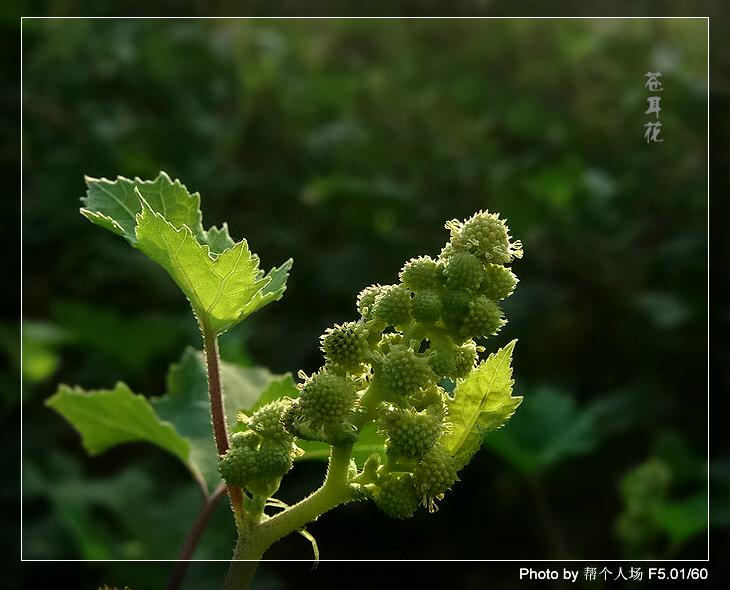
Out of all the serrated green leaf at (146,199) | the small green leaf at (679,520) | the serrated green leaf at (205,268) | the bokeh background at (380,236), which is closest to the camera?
the serrated green leaf at (205,268)

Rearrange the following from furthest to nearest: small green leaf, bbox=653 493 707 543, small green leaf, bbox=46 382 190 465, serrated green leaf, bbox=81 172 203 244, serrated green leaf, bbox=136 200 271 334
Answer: small green leaf, bbox=653 493 707 543
small green leaf, bbox=46 382 190 465
serrated green leaf, bbox=81 172 203 244
serrated green leaf, bbox=136 200 271 334

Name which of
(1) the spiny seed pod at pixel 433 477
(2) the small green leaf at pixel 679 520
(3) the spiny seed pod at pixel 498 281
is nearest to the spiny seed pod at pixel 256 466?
(1) the spiny seed pod at pixel 433 477

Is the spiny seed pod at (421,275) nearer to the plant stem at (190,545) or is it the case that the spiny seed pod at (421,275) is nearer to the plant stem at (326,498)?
the plant stem at (326,498)

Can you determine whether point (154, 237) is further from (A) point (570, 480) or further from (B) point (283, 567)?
(A) point (570, 480)

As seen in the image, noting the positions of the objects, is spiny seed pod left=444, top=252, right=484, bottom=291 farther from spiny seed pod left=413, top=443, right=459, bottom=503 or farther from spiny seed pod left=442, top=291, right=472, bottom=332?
spiny seed pod left=413, top=443, right=459, bottom=503

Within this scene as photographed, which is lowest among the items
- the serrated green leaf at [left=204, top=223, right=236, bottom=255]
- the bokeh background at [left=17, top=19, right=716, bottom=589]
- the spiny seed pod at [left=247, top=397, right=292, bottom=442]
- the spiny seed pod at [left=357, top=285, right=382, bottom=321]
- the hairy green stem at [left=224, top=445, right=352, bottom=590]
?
the hairy green stem at [left=224, top=445, right=352, bottom=590]

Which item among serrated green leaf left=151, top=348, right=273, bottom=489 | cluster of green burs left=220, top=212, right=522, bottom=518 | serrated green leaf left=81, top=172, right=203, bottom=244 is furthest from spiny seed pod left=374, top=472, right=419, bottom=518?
serrated green leaf left=151, top=348, right=273, bottom=489

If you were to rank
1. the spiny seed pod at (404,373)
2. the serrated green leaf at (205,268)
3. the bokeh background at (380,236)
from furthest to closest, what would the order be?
the bokeh background at (380,236) → the serrated green leaf at (205,268) → the spiny seed pod at (404,373)

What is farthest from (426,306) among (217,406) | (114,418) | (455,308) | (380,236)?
(380,236)

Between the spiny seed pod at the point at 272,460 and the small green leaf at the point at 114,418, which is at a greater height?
the small green leaf at the point at 114,418
